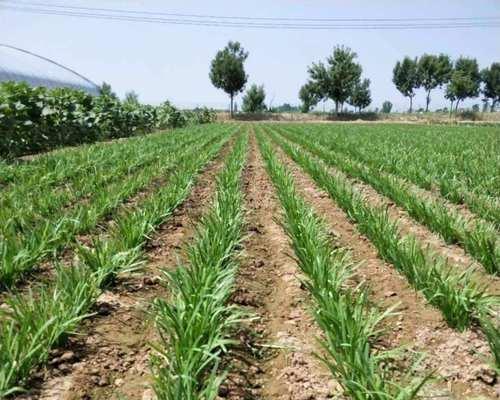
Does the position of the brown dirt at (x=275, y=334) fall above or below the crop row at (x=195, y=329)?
below

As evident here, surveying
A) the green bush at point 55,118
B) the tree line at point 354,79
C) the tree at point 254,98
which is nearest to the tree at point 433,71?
the tree line at point 354,79

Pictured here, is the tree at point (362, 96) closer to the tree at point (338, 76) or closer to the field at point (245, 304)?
the tree at point (338, 76)

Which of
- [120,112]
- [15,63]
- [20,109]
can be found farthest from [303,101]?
[20,109]

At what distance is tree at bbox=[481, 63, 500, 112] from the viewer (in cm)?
7656

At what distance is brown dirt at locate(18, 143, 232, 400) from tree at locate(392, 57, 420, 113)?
72395 millimetres

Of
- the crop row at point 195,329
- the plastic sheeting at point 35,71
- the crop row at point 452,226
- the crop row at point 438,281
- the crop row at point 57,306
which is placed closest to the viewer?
the crop row at point 195,329

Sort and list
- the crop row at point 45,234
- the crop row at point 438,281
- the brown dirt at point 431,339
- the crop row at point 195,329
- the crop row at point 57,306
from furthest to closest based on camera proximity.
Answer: the crop row at point 45,234 → the crop row at point 438,281 → the brown dirt at point 431,339 → the crop row at point 57,306 → the crop row at point 195,329

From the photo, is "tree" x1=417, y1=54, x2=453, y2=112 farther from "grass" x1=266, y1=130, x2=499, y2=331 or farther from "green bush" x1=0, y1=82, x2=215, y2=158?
"grass" x1=266, y1=130, x2=499, y2=331

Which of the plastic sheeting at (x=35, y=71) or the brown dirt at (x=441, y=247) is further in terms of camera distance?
the plastic sheeting at (x=35, y=71)

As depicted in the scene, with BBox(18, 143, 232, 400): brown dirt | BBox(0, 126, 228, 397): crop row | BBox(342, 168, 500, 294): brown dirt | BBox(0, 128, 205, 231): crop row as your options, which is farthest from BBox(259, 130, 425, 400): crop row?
BBox(0, 128, 205, 231): crop row

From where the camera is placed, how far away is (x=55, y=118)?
1426cm

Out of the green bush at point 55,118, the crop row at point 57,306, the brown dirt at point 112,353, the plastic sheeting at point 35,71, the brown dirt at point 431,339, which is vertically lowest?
the brown dirt at point 431,339

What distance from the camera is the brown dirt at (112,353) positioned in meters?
2.24

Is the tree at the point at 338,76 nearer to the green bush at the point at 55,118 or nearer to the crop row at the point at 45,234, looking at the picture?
the green bush at the point at 55,118
